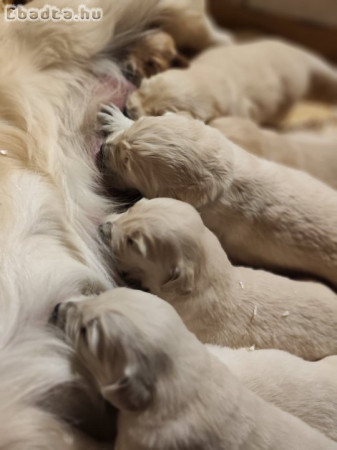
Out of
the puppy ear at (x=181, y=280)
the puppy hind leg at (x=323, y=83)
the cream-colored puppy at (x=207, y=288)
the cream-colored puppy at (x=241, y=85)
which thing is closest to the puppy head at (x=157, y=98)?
the cream-colored puppy at (x=241, y=85)

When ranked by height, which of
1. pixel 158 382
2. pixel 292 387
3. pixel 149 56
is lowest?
pixel 292 387

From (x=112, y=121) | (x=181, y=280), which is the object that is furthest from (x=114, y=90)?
(x=181, y=280)

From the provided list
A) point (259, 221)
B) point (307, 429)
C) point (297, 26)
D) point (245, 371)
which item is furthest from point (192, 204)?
point (297, 26)

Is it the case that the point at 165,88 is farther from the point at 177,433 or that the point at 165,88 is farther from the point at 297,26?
the point at 297,26

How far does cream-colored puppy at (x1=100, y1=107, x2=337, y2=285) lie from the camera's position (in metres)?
1.23

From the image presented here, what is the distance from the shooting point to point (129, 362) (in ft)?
2.89

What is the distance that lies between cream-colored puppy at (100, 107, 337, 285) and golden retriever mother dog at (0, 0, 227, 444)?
4.0 inches

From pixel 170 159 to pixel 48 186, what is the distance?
250 millimetres

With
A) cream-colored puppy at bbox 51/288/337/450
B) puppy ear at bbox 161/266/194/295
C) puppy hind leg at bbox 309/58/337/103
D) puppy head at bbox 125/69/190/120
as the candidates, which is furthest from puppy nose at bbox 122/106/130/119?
puppy hind leg at bbox 309/58/337/103

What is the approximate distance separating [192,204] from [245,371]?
37cm

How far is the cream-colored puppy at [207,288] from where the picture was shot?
3.61 feet

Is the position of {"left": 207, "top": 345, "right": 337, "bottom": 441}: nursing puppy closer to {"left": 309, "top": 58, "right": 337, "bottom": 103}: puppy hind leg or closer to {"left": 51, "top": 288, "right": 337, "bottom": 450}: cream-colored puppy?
{"left": 51, "top": 288, "right": 337, "bottom": 450}: cream-colored puppy

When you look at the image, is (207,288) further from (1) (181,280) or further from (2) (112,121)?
(2) (112,121)

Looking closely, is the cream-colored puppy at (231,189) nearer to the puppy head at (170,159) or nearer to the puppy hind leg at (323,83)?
the puppy head at (170,159)
